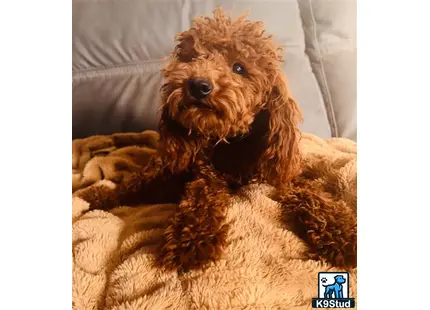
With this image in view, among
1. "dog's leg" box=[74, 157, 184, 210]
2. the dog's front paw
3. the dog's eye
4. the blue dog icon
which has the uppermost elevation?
the dog's eye

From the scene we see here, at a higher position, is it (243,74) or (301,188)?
(243,74)

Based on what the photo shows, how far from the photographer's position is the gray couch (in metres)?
0.84

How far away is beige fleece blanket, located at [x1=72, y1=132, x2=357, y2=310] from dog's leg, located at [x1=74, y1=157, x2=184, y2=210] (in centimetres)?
1

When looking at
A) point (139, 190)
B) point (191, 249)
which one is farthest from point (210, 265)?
point (139, 190)

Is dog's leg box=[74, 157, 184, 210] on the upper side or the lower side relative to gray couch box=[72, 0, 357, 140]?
lower

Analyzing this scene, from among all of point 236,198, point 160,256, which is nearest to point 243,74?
point 236,198

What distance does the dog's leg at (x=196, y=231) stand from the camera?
0.78 m

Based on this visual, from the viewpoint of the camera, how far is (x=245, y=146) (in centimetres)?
83
